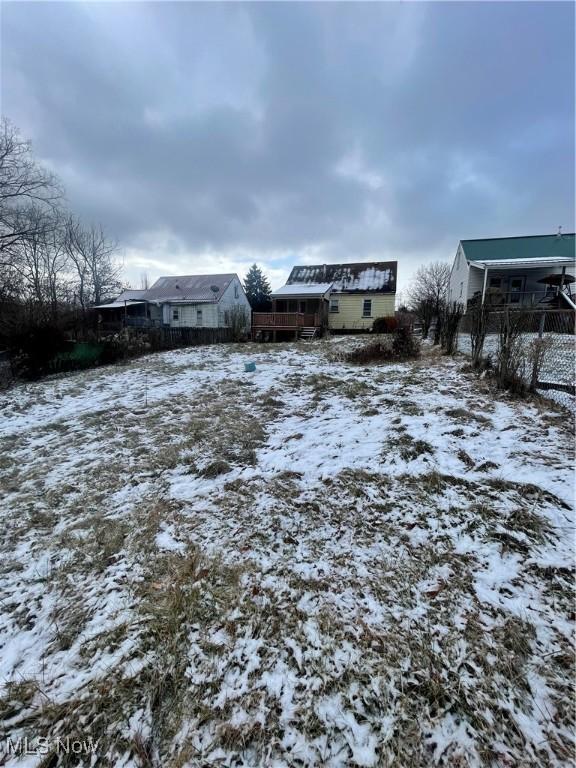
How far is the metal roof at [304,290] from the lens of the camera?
2152cm

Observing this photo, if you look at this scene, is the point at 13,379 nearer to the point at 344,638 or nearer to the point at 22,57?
the point at 22,57

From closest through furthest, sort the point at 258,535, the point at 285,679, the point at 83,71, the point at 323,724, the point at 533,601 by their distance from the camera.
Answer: the point at 323,724
the point at 285,679
the point at 533,601
the point at 258,535
the point at 83,71

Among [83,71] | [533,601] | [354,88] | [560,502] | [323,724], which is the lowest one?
[323,724]

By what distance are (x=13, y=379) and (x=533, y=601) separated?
39.7ft

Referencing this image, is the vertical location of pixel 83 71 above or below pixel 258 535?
above

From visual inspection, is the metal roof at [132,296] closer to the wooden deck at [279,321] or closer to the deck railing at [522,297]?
Answer: the wooden deck at [279,321]

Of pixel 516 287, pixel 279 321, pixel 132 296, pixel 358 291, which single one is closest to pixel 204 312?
pixel 132 296

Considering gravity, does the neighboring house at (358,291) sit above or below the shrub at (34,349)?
above

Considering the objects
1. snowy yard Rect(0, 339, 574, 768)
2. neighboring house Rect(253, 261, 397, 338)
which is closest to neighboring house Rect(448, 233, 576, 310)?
neighboring house Rect(253, 261, 397, 338)

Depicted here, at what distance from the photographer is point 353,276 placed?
24.5m

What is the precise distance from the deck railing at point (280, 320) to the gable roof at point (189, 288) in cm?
819

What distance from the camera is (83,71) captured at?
880cm

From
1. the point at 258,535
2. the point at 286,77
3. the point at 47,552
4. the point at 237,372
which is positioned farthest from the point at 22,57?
the point at 258,535

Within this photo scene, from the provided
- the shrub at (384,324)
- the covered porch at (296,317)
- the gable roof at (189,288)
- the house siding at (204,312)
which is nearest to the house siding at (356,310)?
the covered porch at (296,317)
